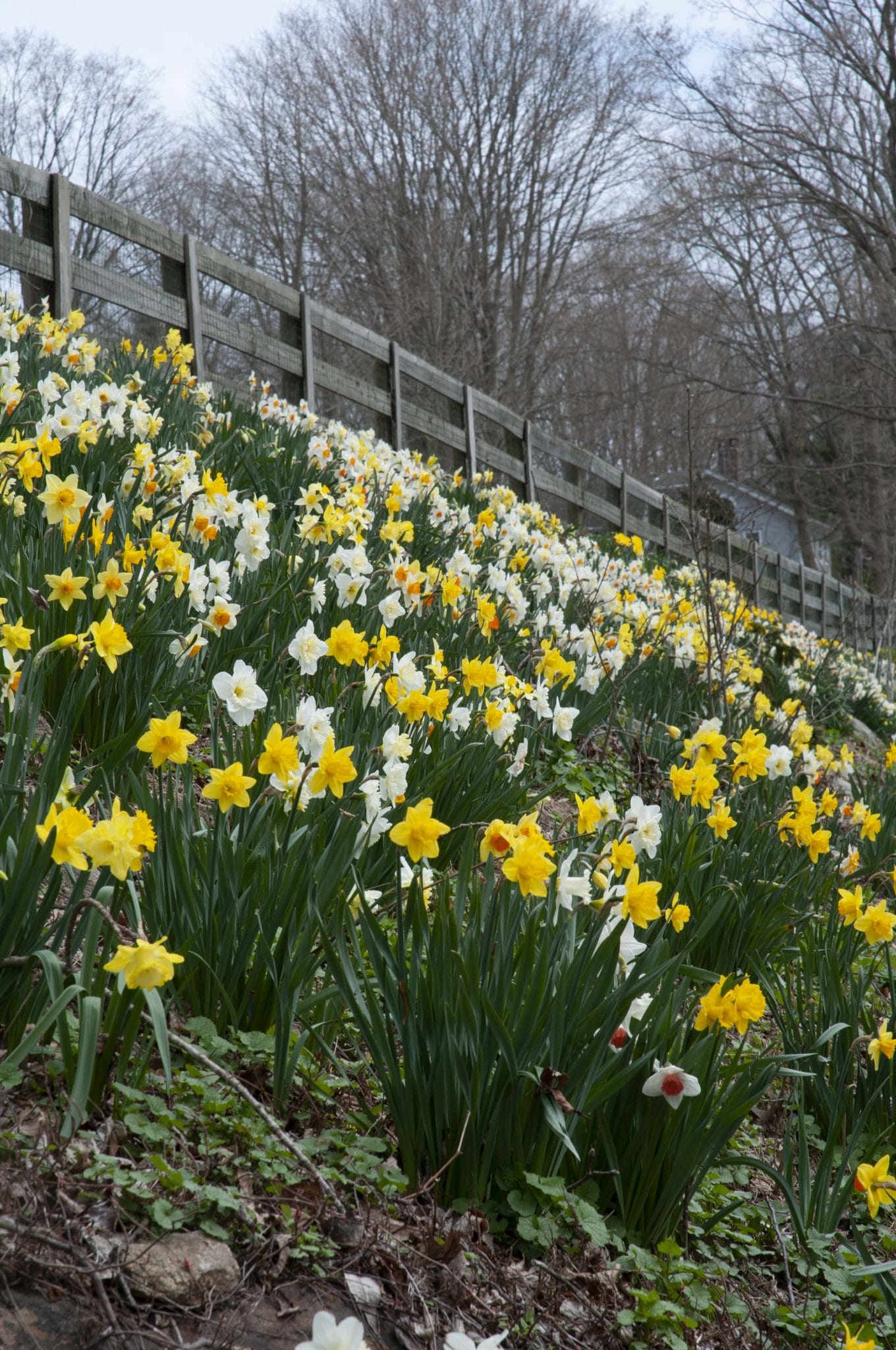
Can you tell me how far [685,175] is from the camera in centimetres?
1266

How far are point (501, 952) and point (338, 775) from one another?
41cm

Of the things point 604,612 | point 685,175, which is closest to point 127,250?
point 685,175

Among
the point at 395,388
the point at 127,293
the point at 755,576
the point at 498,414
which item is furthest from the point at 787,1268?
the point at 498,414

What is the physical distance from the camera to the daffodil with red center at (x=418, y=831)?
5.50ft

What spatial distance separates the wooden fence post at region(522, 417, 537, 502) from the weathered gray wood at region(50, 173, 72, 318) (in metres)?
6.00

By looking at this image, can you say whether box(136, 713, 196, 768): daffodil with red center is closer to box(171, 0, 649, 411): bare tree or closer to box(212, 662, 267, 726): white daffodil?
box(212, 662, 267, 726): white daffodil

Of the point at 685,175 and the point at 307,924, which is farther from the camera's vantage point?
the point at 685,175

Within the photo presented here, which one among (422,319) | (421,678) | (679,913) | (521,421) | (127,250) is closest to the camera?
(679,913)

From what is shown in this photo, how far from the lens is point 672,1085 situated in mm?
1611

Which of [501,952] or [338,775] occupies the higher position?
[338,775]

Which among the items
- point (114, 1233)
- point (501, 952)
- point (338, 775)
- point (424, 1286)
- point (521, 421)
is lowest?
point (424, 1286)

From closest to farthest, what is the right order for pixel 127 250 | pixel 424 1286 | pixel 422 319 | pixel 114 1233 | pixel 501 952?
1. pixel 114 1233
2. pixel 424 1286
3. pixel 501 952
4. pixel 422 319
5. pixel 127 250

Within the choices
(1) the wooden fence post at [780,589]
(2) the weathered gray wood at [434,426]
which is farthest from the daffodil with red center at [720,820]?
(1) the wooden fence post at [780,589]

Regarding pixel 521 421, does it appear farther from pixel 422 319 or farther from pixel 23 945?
pixel 23 945
